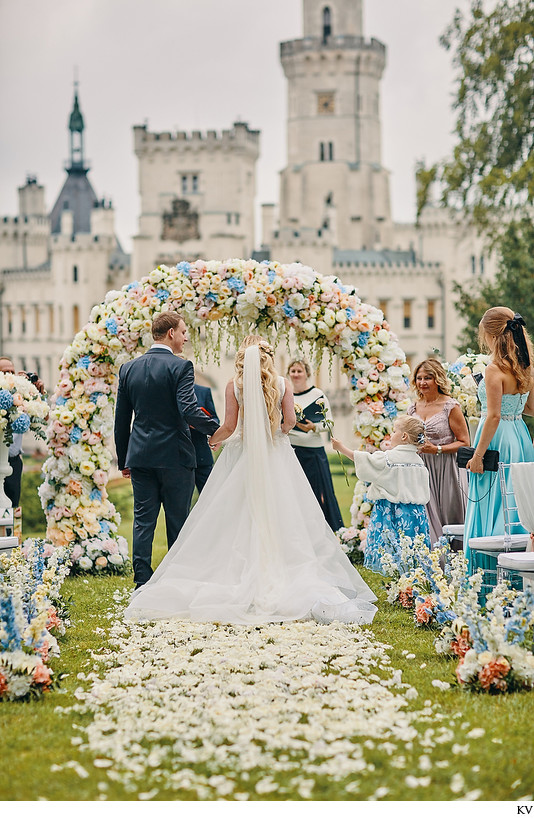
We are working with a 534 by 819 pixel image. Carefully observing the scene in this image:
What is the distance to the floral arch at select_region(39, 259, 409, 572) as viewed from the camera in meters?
9.07

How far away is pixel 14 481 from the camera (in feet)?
31.0

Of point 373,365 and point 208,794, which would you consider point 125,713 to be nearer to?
point 208,794

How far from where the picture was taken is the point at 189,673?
5285mm

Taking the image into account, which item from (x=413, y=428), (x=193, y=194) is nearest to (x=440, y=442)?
(x=413, y=428)

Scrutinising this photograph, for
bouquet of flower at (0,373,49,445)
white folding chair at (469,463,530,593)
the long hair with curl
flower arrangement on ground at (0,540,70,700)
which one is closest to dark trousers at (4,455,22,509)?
bouquet of flower at (0,373,49,445)

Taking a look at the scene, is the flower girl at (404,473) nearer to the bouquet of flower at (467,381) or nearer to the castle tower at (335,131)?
the bouquet of flower at (467,381)

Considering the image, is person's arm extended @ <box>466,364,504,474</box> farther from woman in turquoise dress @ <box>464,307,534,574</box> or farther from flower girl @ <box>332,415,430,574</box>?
flower girl @ <box>332,415,430,574</box>

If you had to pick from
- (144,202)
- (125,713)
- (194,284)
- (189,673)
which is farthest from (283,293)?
A: (144,202)

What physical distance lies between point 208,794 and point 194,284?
593 cm

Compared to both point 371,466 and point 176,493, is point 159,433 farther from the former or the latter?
point 371,466

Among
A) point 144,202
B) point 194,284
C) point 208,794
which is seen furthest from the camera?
point 144,202

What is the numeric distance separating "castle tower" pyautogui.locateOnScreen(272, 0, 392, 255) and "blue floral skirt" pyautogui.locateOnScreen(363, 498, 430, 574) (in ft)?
180

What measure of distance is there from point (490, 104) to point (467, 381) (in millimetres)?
10433

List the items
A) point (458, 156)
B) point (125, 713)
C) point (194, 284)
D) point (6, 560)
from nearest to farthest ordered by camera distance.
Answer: point (125, 713), point (6, 560), point (194, 284), point (458, 156)
